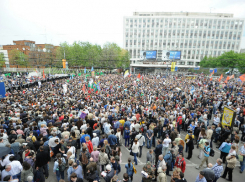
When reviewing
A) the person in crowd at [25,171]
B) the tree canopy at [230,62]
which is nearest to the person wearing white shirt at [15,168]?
the person in crowd at [25,171]

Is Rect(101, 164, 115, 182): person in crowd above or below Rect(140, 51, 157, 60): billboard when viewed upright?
below

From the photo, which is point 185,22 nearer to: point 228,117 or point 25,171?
point 228,117

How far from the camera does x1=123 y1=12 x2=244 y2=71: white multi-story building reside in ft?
224

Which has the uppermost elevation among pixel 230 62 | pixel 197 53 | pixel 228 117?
pixel 197 53

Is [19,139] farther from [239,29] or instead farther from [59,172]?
[239,29]

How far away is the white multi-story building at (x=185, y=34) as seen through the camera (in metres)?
68.1

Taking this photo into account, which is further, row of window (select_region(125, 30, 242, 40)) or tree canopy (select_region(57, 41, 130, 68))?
row of window (select_region(125, 30, 242, 40))

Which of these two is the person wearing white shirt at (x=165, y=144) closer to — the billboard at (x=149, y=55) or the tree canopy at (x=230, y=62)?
the billboard at (x=149, y=55)

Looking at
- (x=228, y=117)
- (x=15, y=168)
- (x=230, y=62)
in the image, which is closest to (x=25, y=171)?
(x=15, y=168)

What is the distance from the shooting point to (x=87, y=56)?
176ft

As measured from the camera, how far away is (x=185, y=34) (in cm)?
7075

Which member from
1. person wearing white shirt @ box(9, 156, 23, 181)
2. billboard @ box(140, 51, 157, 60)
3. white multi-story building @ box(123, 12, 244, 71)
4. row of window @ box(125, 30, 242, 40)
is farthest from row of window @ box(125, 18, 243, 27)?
person wearing white shirt @ box(9, 156, 23, 181)

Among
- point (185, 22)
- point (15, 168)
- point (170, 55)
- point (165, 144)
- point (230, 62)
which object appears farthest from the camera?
point (185, 22)

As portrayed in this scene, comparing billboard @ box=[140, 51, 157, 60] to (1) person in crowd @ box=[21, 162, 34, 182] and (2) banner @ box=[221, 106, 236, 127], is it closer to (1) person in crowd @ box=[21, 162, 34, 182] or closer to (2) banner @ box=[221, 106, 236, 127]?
(2) banner @ box=[221, 106, 236, 127]
